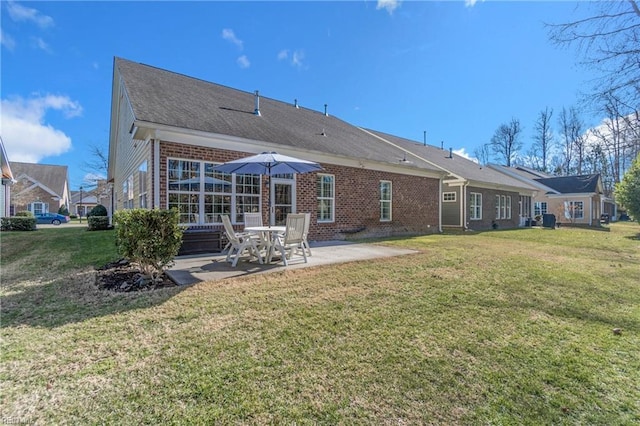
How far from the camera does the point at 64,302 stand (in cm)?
407

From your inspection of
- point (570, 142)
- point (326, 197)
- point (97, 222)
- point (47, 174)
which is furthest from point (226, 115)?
point (47, 174)

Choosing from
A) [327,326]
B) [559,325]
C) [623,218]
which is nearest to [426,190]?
[559,325]

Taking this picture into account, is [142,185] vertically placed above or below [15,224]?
above

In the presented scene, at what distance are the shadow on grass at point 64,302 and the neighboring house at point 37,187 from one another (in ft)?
112

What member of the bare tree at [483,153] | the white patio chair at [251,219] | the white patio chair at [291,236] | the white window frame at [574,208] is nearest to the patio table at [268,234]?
the white patio chair at [291,236]

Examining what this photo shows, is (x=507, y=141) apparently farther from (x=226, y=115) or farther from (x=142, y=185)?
(x=142, y=185)

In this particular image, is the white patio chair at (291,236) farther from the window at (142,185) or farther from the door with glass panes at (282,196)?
the window at (142,185)

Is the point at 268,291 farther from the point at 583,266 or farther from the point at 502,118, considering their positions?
the point at 502,118

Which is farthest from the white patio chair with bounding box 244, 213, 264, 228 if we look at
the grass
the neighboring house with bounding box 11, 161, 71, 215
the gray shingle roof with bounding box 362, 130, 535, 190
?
the neighboring house with bounding box 11, 161, 71, 215

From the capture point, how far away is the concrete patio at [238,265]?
5.23 m

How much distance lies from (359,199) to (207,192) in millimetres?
5787

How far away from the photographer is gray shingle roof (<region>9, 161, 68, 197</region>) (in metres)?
41.1

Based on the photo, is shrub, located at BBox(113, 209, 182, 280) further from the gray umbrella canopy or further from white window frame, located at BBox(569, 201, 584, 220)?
white window frame, located at BBox(569, 201, 584, 220)

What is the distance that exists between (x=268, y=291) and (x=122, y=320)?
5.95 ft
